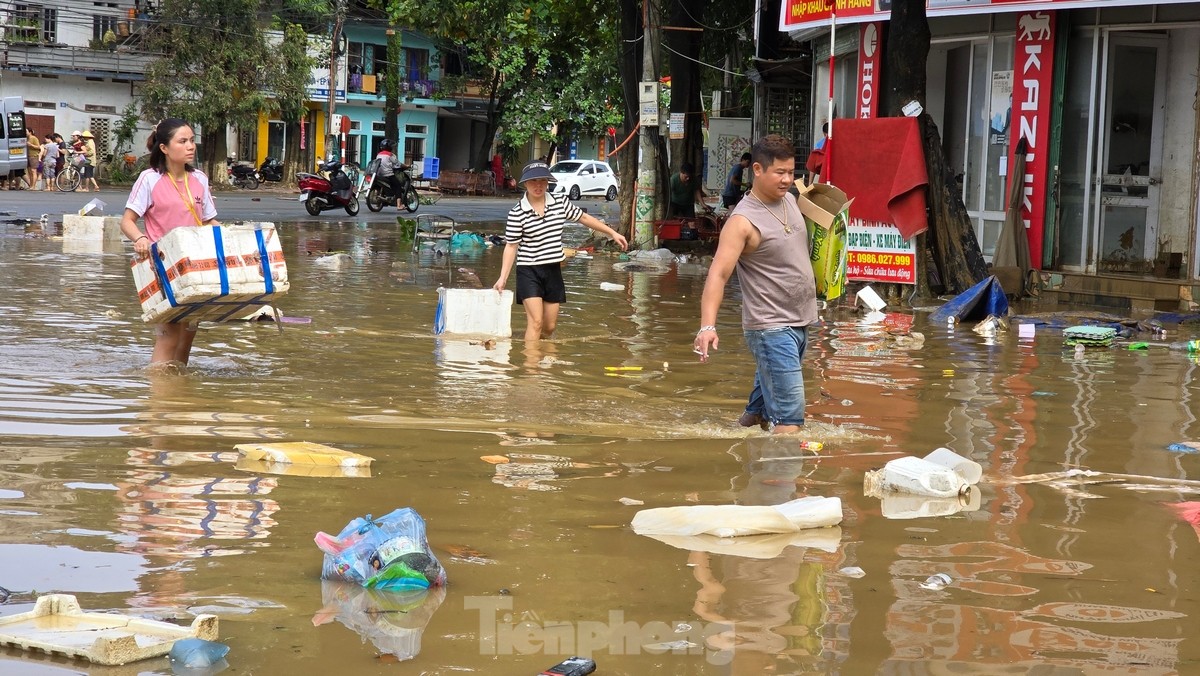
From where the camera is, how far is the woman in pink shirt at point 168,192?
7.75 m

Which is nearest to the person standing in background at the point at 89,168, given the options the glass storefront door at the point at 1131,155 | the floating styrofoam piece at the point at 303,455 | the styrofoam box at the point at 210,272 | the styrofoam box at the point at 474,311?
the glass storefront door at the point at 1131,155

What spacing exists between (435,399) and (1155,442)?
3.94m

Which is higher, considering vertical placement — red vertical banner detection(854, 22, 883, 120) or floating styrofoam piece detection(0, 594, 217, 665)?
red vertical banner detection(854, 22, 883, 120)

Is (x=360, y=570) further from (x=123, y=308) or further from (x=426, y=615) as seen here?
(x=123, y=308)

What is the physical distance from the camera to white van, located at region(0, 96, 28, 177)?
3281cm

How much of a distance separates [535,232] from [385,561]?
609 cm

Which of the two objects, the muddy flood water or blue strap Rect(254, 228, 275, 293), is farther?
blue strap Rect(254, 228, 275, 293)

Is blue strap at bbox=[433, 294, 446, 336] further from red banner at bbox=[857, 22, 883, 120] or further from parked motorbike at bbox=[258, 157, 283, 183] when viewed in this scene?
parked motorbike at bbox=[258, 157, 283, 183]

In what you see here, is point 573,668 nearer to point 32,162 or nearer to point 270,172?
point 32,162

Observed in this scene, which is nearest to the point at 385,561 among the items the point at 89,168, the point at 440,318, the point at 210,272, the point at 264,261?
the point at 210,272

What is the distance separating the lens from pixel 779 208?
21.5ft

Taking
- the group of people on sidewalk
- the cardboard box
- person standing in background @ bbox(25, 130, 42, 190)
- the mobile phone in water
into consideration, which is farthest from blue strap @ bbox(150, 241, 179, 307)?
person standing in background @ bbox(25, 130, 42, 190)

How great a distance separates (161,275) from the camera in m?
7.70

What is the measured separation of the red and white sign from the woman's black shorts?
7296 millimetres
